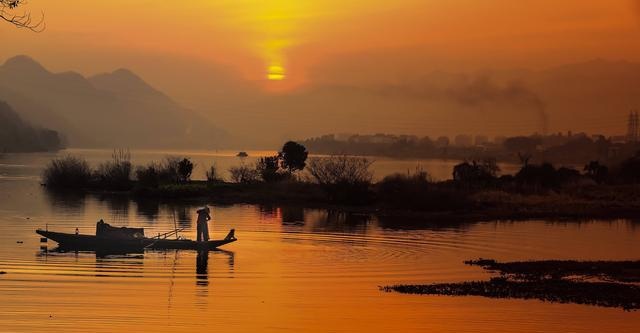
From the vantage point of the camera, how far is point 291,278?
105 feet

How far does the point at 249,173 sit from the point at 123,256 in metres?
50.0

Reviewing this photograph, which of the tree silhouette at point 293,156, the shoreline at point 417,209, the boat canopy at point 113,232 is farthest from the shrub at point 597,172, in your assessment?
the boat canopy at point 113,232

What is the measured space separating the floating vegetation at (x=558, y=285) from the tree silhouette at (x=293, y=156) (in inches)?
2202

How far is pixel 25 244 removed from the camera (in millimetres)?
39938

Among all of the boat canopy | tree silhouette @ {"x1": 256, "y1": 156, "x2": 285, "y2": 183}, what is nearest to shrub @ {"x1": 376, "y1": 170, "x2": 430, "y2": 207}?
tree silhouette @ {"x1": 256, "y1": 156, "x2": 285, "y2": 183}

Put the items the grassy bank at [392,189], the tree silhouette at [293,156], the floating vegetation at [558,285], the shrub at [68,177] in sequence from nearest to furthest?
1. the floating vegetation at [558,285]
2. the grassy bank at [392,189]
3. the shrub at [68,177]
4. the tree silhouette at [293,156]

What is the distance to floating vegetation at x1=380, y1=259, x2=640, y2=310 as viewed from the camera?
28.1m

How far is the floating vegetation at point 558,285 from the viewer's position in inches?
1106

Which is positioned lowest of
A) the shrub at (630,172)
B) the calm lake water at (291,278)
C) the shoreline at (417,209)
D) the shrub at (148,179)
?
the calm lake water at (291,278)

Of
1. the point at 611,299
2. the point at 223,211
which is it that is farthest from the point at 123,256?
the point at 223,211

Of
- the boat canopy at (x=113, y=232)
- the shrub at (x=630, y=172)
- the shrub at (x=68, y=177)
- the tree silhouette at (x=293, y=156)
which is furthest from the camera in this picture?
the shrub at (x=630, y=172)

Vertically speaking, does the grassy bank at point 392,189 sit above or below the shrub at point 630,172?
below

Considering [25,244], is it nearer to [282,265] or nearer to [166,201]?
[282,265]

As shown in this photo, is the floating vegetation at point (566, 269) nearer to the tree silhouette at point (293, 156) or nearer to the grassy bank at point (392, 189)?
the grassy bank at point (392, 189)
